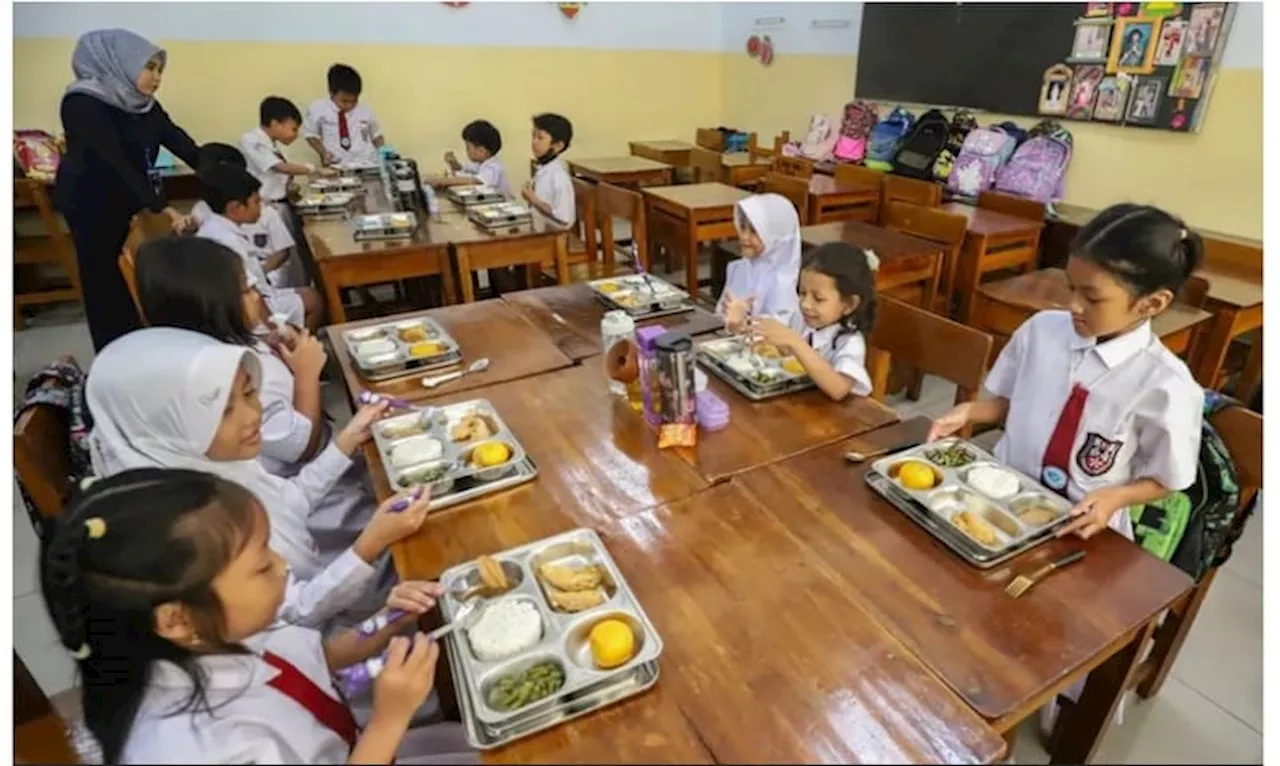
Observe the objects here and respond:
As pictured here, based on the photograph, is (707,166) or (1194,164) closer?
(1194,164)

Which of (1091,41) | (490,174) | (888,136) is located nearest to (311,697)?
(490,174)

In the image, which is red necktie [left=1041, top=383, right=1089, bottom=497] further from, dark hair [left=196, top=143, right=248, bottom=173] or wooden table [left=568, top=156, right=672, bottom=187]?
wooden table [left=568, top=156, right=672, bottom=187]

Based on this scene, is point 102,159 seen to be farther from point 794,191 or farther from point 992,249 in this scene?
point 992,249

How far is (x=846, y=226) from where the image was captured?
328 cm

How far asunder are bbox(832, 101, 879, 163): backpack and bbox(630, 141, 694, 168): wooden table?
1.13 metres

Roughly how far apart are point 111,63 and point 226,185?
55 centimetres

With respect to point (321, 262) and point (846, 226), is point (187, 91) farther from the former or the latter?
point (846, 226)

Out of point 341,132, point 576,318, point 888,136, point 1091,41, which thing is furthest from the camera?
point 341,132

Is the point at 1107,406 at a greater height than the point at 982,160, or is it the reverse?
the point at 982,160

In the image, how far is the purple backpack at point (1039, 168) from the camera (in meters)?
3.63

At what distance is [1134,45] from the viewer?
325 centimetres

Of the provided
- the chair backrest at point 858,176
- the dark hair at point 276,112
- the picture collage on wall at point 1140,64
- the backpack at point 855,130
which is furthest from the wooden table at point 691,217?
the dark hair at point 276,112

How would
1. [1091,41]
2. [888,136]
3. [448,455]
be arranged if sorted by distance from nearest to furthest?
1. [448,455]
2. [1091,41]
3. [888,136]

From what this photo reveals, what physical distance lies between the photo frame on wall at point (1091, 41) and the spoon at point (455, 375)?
3.55 metres
